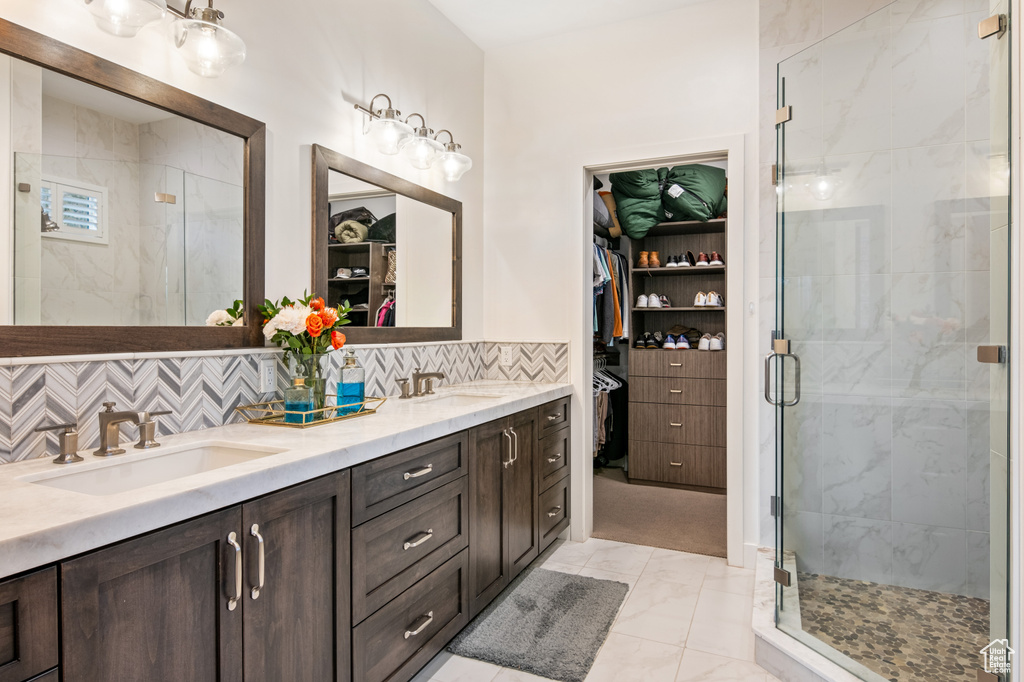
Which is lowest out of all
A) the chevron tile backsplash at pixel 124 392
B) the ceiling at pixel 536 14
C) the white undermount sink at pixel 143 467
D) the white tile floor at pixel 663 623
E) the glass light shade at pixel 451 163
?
the white tile floor at pixel 663 623

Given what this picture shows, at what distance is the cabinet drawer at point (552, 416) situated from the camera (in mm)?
2812

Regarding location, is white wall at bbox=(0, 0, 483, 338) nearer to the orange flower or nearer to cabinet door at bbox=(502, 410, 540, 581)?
the orange flower

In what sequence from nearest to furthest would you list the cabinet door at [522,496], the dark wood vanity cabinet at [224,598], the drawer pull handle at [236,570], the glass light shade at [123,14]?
the dark wood vanity cabinet at [224,598], the drawer pull handle at [236,570], the glass light shade at [123,14], the cabinet door at [522,496]

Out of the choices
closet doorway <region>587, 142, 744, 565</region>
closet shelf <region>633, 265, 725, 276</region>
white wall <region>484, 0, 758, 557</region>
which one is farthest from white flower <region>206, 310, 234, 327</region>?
closet shelf <region>633, 265, 725, 276</region>

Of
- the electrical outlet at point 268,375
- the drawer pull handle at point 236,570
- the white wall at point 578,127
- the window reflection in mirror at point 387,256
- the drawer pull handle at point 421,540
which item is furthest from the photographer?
the white wall at point 578,127

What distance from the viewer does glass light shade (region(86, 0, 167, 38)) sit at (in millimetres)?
1452

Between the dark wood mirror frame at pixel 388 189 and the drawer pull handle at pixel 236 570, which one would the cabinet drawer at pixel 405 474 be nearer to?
the drawer pull handle at pixel 236 570

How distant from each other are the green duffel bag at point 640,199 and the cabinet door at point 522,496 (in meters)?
2.15

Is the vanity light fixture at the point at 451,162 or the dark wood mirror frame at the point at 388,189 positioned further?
→ the vanity light fixture at the point at 451,162

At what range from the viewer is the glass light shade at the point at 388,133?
8.30ft

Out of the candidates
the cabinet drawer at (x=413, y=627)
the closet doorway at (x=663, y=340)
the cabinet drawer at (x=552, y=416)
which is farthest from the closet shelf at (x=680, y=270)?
the cabinet drawer at (x=413, y=627)

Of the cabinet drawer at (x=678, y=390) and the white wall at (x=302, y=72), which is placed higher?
the white wall at (x=302, y=72)

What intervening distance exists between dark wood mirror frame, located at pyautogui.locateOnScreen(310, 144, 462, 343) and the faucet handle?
3.27 feet

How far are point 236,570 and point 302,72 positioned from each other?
176 centimetres
